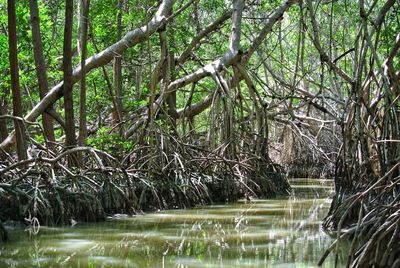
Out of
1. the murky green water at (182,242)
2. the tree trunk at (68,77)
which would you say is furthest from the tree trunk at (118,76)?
the murky green water at (182,242)

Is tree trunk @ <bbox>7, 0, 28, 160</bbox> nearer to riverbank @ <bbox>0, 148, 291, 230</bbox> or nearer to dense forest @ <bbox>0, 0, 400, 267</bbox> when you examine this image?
dense forest @ <bbox>0, 0, 400, 267</bbox>

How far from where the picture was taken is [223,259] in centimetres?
434

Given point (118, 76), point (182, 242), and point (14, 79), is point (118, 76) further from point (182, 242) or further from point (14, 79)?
point (182, 242)

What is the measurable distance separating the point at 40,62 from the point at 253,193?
351 centimetres

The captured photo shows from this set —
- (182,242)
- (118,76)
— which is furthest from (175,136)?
(182,242)

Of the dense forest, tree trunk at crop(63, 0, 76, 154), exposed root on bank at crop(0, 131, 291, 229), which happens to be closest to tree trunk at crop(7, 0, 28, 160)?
the dense forest

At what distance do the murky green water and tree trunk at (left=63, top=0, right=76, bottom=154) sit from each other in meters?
1.42

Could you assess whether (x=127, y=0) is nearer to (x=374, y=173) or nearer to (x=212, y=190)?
(x=212, y=190)

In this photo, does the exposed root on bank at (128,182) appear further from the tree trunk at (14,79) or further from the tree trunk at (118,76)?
the tree trunk at (118,76)

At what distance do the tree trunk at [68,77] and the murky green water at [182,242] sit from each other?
1415 mm

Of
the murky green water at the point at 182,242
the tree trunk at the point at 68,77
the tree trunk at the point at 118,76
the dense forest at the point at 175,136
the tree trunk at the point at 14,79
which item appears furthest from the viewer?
the tree trunk at the point at 118,76

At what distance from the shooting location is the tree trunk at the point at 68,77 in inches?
301

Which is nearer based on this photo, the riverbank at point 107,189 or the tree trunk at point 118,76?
the riverbank at point 107,189

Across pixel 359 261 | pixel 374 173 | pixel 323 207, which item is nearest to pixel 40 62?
pixel 323 207
